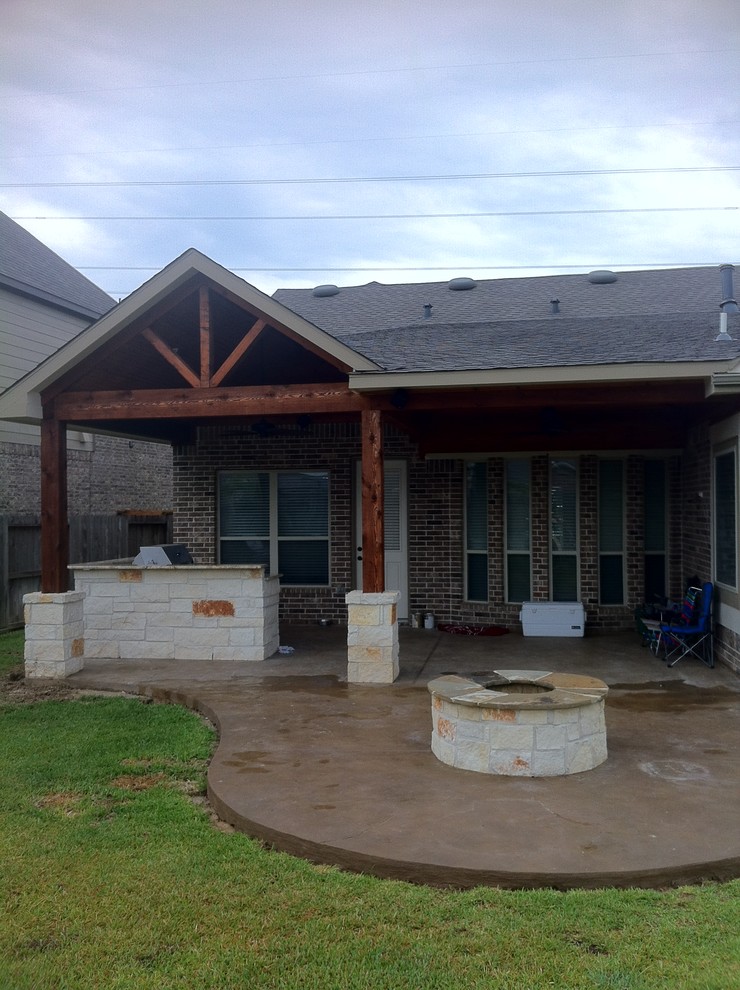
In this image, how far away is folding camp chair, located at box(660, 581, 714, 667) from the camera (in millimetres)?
8711

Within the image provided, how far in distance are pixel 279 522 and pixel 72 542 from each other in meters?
3.86

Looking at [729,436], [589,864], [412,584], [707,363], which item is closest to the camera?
[589,864]

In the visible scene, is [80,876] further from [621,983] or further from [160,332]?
[160,332]

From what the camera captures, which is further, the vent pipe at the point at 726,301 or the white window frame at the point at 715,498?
the vent pipe at the point at 726,301

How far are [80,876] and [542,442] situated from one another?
26.5 feet

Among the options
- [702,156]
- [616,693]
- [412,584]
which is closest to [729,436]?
[616,693]

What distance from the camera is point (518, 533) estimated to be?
37.3 ft

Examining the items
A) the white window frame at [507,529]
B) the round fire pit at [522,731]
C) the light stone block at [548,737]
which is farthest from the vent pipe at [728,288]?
the light stone block at [548,737]

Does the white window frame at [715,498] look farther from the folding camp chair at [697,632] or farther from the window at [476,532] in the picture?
the window at [476,532]

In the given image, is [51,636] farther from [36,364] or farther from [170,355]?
[36,364]

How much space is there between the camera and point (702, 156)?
2495 cm

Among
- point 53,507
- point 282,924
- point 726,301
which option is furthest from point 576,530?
point 282,924

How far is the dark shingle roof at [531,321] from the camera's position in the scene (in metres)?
8.11

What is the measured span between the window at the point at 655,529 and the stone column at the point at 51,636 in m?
6.97
